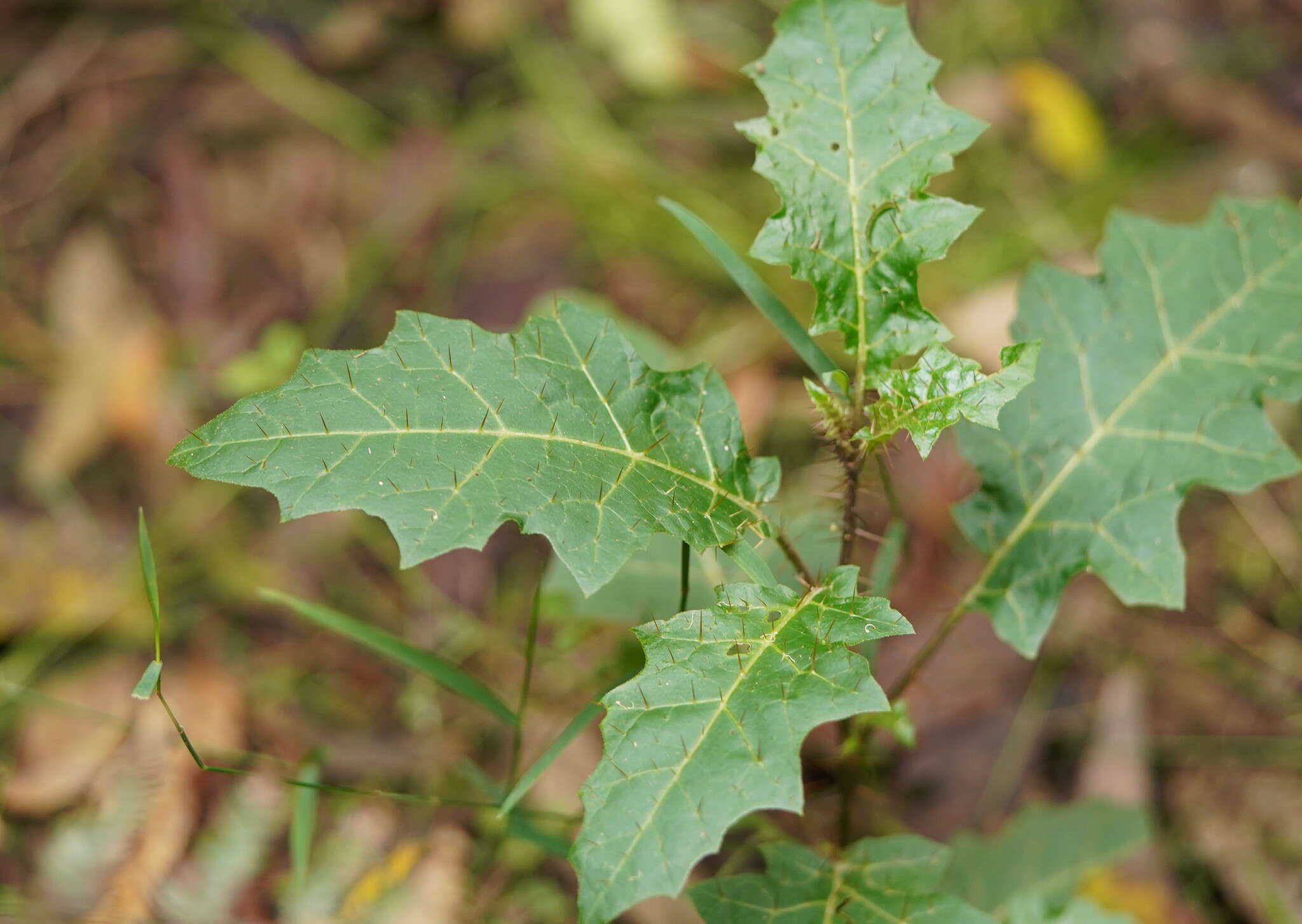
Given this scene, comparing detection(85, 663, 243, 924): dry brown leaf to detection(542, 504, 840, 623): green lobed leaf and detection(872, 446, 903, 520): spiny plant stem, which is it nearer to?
detection(542, 504, 840, 623): green lobed leaf

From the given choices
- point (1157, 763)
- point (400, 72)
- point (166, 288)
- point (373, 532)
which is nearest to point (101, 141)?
point (166, 288)

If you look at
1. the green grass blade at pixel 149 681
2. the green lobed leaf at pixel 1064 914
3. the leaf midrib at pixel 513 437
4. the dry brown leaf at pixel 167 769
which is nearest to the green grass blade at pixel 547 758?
the leaf midrib at pixel 513 437

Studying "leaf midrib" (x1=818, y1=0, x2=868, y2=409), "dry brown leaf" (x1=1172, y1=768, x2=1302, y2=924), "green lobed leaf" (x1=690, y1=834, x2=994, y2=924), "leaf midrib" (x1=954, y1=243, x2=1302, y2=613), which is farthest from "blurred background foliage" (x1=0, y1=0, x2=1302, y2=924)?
"leaf midrib" (x1=818, y1=0, x2=868, y2=409)

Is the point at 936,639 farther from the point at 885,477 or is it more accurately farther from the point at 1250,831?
the point at 1250,831

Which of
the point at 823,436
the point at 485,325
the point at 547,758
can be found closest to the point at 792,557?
the point at 823,436

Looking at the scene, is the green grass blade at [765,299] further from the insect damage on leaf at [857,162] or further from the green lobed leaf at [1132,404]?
the green lobed leaf at [1132,404]

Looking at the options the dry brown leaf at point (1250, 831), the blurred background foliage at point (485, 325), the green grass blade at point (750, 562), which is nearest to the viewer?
the green grass blade at point (750, 562)

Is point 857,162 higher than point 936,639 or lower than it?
higher
